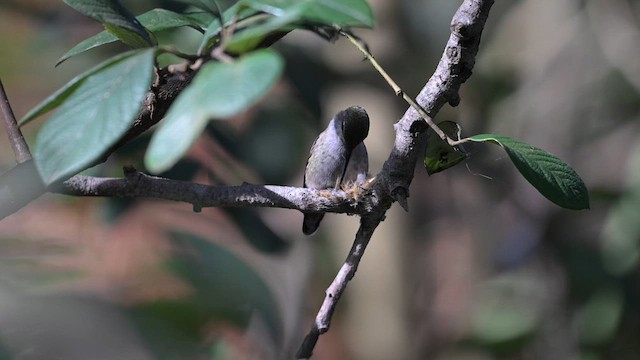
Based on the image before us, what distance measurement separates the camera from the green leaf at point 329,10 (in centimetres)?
44

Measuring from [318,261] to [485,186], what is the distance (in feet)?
2.39

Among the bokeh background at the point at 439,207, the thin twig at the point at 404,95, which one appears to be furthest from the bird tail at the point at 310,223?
the thin twig at the point at 404,95

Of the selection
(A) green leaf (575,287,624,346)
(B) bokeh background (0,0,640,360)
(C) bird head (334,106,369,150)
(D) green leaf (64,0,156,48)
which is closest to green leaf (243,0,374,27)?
(D) green leaf (64,0,156,48)

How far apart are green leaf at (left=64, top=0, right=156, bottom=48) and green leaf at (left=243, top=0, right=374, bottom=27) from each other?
122mm

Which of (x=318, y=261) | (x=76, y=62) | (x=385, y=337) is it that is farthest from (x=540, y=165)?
(x=385, y=337)

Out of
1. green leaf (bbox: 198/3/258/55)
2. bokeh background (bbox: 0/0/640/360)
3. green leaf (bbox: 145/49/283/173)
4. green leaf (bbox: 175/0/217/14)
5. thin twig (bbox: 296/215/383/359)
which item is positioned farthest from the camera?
bokeh background (bbox: 0/0/640/360)

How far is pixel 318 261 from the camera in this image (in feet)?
8.38

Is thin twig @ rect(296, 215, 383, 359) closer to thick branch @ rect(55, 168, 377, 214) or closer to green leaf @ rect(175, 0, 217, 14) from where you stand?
thick branch @ rect(55, 168, 377, 214)

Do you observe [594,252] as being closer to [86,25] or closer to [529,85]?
A: [529,85]

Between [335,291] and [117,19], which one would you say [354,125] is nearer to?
[335,291]

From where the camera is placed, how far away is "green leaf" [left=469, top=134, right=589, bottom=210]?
66cm

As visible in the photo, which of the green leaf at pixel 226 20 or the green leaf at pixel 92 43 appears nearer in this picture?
the green leaf at pixel 226 20

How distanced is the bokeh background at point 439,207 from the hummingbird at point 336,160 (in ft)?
1.04

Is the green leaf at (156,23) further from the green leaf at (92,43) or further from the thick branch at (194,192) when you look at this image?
the thick branch at (194,192)
